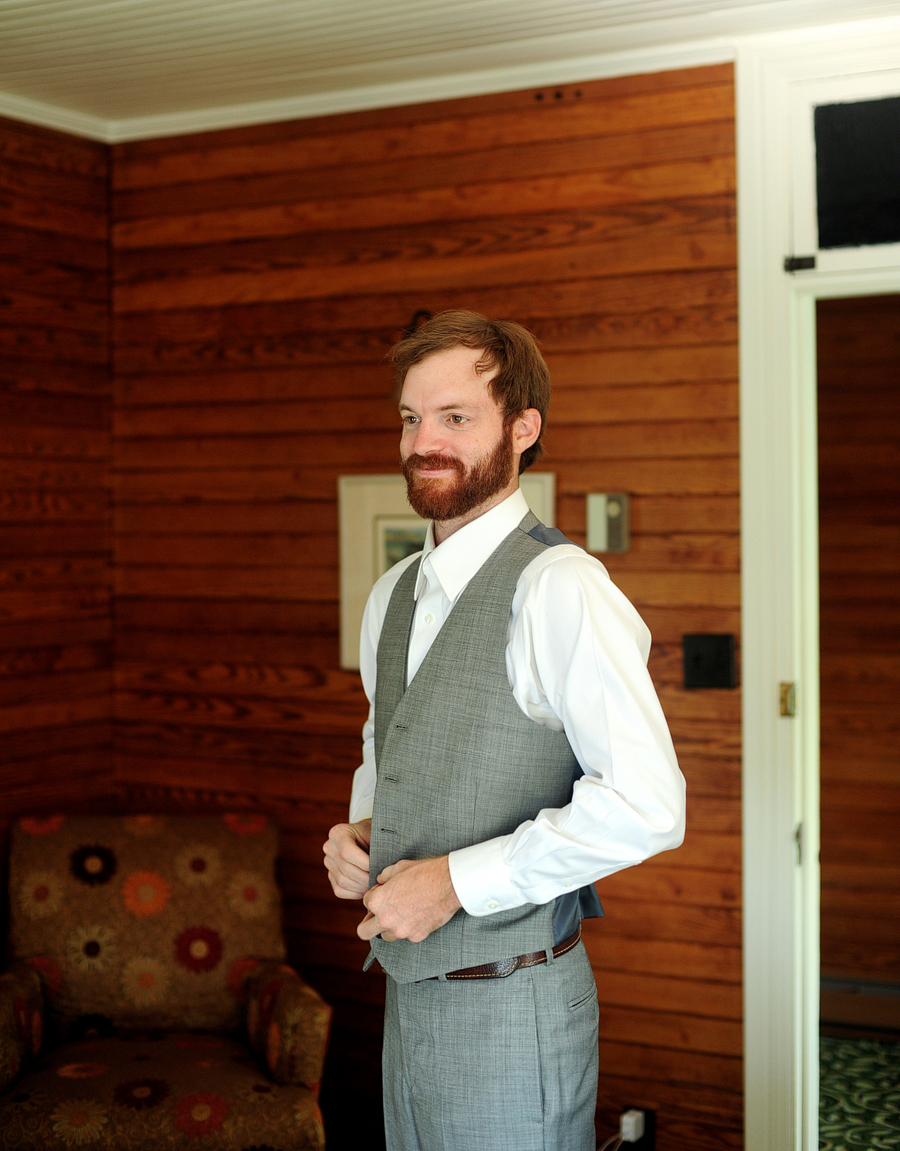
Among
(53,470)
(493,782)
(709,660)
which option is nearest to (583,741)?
(493,782)

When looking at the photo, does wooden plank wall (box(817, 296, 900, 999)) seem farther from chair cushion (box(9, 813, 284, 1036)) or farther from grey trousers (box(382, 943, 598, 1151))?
grey trousers (box(382, 943, 598, 1151))

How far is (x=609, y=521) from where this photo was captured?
2.70m

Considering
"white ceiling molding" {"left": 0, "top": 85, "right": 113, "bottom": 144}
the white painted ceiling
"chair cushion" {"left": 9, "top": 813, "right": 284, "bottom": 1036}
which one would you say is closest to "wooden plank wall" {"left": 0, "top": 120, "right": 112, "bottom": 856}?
"white ceiling molding" {"left": 0, "top": 85, "right": 113, "bottom": 144}

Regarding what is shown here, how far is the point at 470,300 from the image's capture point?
9.29ft

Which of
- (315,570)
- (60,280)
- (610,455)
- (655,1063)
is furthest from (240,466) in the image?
(655,1063)

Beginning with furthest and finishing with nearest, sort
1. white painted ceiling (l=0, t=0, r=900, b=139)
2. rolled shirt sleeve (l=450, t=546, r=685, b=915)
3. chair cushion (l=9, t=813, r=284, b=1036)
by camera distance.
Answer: chair cushion (l=9, t=813, r=284, b=1036), white painted ceiling (l=0, t=0, r=900, b=139), rolled shirt sleeve (l=450, t=546, r=685, b=915)

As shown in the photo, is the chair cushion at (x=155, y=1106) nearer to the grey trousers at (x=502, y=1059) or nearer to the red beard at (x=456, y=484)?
the grey trousers at (x=502, y=1059)

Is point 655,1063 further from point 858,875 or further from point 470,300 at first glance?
point 470,300

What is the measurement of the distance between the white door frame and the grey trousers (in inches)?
42.3

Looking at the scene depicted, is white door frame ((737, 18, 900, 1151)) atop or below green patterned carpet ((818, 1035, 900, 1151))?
atop

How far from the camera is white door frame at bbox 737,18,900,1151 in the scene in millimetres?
2539

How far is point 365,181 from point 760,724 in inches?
66.7

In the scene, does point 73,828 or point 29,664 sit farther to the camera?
point 29,664

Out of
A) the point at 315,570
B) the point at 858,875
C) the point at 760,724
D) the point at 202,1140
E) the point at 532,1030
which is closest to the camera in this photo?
the point at 532,1030
